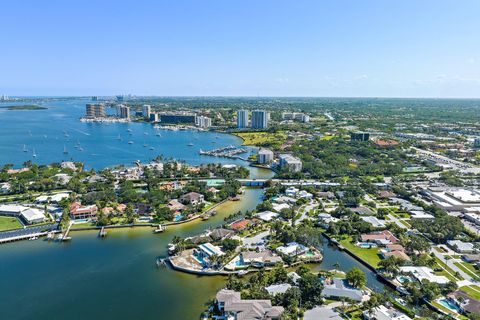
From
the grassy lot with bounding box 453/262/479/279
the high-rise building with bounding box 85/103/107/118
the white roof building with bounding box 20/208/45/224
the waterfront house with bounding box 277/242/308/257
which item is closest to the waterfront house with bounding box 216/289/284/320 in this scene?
the waterfront house with bounding box 277/242/308/257

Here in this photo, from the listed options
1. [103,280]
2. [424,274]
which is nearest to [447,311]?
[424,274]

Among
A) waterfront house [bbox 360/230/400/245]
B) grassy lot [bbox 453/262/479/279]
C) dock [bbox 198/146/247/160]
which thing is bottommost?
grassy lot [bbox 453/262/479/279]

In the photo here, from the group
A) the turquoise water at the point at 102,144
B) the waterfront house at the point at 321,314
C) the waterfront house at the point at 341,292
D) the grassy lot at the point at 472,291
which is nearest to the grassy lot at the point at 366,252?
the waterfront house at the point at 341,292

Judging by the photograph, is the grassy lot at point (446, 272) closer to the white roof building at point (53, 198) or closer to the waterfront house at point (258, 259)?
the waterfront house at point (258, 259)

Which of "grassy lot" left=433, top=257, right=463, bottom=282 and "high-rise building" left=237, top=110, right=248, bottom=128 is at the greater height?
"high-rise building" left=237, top=110, right=248, bottom=128

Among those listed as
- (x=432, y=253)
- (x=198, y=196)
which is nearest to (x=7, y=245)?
(x=198, y=196)

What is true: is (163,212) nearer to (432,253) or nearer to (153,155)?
(432,253)

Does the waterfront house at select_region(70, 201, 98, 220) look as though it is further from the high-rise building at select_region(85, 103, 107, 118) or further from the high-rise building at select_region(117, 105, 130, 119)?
the high-rise building at select_region(85, 103, 107, 118)

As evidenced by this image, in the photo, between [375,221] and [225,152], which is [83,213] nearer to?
[375,221]
